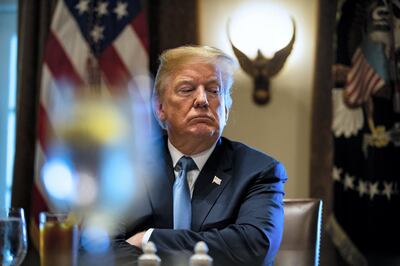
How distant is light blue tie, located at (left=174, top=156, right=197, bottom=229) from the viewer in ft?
6.87

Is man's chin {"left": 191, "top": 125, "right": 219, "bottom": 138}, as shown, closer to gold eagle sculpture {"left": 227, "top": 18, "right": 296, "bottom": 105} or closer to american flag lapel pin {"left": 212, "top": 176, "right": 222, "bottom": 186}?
american flag lapel pin {"left": 212, "top": 176, "right": 222, "bottom": 186}

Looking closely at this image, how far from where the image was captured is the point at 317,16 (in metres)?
3.62

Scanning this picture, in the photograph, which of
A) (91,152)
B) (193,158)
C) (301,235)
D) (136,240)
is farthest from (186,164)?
(91,152)

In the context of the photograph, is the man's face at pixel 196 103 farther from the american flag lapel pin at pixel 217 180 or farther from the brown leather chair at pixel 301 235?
the brown leather chair at pixel 301 235

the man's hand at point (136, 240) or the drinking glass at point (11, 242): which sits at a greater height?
the drinking glass at point (11, 242)

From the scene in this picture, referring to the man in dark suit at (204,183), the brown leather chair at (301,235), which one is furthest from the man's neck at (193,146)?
the brown leather chair at (301,235)

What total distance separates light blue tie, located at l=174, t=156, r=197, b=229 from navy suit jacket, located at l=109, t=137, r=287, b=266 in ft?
0.07

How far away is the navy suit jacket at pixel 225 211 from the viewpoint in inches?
74.9

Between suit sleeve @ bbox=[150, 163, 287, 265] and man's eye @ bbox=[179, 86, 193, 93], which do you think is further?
man's eye @ bbox=[179, 86, 193, 93]

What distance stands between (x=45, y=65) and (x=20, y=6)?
433mm

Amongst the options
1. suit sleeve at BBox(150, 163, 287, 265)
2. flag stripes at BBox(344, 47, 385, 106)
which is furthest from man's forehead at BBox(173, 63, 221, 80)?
flag stripes at BBox(344, 47, 385, 106)

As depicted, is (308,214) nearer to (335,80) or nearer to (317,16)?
(335,80)

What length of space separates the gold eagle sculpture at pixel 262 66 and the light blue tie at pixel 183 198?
150cm

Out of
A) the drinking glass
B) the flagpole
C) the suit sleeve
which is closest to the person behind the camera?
the drinking glass
